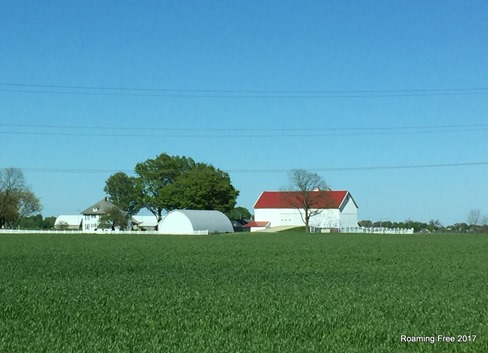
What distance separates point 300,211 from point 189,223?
48650mm

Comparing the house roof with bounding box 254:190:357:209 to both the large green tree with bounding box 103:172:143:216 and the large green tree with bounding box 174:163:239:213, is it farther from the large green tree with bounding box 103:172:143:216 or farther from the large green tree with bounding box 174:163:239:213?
the large green tree with bounding box 103:172:143:216

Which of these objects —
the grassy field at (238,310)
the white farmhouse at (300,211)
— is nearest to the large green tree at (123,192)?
the white farmhouse at (300,211)

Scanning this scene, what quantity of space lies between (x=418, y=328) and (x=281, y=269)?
18588mm

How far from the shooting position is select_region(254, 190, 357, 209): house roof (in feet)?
479

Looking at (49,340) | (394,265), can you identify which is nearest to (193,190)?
(394,265)

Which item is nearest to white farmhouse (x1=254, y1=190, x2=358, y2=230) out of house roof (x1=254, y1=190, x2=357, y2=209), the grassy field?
house roof (x1=254, y1=190, x2=357, y2=209)

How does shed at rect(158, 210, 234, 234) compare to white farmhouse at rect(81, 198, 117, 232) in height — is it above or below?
below

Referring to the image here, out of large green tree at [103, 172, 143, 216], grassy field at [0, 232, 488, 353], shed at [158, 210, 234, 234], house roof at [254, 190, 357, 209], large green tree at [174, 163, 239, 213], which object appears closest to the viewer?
grassy field at [0, 232, 488, 353]

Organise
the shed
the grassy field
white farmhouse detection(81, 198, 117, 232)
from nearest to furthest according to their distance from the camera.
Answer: the grassy field
the shed
white farmhouse detection(81, 198, 117, 232)

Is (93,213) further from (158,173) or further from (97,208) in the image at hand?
(158,173)

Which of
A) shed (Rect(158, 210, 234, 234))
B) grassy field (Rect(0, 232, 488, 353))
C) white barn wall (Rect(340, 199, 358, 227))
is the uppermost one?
white barn wall (Rect(340, 199, 358, 227))

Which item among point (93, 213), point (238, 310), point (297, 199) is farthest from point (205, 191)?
point (238, 310)

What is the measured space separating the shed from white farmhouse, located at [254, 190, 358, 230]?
32.2 metres

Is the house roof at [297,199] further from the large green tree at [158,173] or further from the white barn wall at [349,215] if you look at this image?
the large green tree at [158,173]
